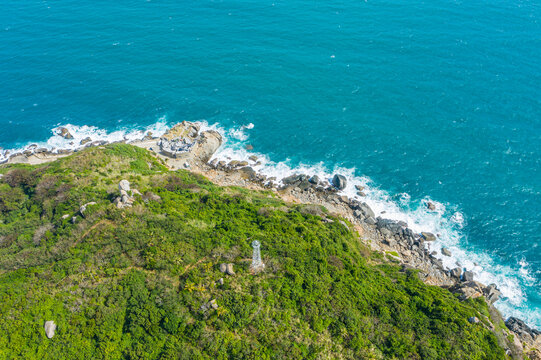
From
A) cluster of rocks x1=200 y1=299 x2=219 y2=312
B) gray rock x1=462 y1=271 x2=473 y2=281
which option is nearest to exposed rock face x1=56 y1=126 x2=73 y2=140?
cluster of rocks x1=200 y1=299 x2=219 y2=312

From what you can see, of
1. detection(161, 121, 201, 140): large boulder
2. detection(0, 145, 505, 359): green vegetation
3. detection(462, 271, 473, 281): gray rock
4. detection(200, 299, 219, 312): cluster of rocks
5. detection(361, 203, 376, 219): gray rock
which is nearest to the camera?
detection(0, 145, 505, 359): green vegetation

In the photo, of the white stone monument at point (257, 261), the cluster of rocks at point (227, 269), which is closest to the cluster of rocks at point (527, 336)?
the white stone monument at point (257, 261)

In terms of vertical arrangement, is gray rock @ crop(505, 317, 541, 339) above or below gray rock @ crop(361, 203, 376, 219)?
below

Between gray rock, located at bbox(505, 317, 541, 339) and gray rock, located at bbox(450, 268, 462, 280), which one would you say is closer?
gray rock, located at bbox(505, 317, 541, 339)

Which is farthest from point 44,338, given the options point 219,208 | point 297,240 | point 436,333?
point 436,333

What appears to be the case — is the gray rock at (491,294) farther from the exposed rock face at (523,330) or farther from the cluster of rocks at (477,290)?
the exposed rock face at (523,330)

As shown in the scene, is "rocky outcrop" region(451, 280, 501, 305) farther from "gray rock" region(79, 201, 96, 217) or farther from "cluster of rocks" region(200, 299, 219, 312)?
"gray rock" region(79, 201, 96, 217)

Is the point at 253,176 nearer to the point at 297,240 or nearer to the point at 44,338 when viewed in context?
the point at 297,240

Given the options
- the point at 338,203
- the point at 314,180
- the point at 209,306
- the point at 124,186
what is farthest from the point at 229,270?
the point at 314,180
